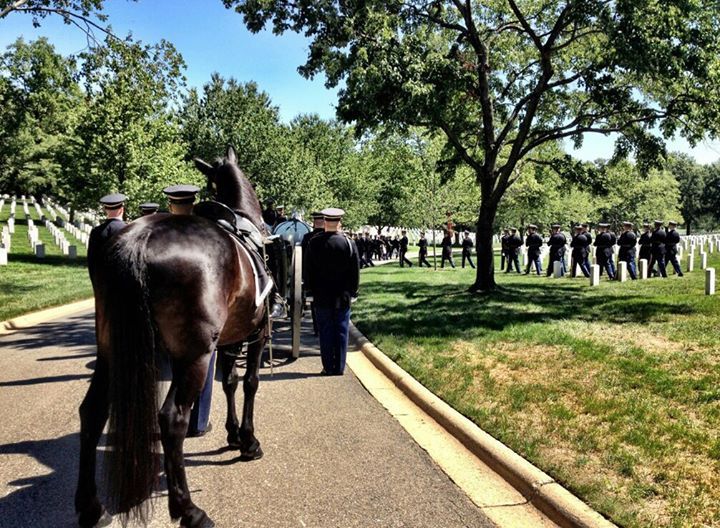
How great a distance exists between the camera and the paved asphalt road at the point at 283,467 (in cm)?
358

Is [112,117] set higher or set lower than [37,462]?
higher

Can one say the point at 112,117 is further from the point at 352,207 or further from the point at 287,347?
the point at 352,207

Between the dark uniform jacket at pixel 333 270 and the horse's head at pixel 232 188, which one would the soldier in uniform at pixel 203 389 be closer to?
the horse's head at pixel 232 188

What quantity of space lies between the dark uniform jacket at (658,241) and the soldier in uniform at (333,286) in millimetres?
15175

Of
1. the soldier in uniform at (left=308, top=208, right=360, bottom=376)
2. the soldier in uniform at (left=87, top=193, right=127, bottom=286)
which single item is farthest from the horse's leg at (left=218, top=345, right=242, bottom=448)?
the soldier in uniform at (left=308, top=208, right=360, bottom=376)

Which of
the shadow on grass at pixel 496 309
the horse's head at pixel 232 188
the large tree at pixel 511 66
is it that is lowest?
the shadow on grass at pixel 496 309

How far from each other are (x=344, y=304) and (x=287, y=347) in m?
1.90

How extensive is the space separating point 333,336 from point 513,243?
18.8 meters

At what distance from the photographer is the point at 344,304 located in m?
7.41

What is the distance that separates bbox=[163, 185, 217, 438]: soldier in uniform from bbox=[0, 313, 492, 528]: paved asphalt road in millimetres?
118

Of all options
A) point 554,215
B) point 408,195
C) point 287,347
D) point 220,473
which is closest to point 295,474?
point 220,473

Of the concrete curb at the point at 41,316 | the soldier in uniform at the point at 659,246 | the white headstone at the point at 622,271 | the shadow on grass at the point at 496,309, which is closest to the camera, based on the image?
the shadow on grass at the point at 496,309

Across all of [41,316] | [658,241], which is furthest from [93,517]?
[658,241]

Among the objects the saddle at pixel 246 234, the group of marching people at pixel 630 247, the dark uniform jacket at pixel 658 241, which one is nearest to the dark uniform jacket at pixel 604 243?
the group of marching people at pixel 630 247
